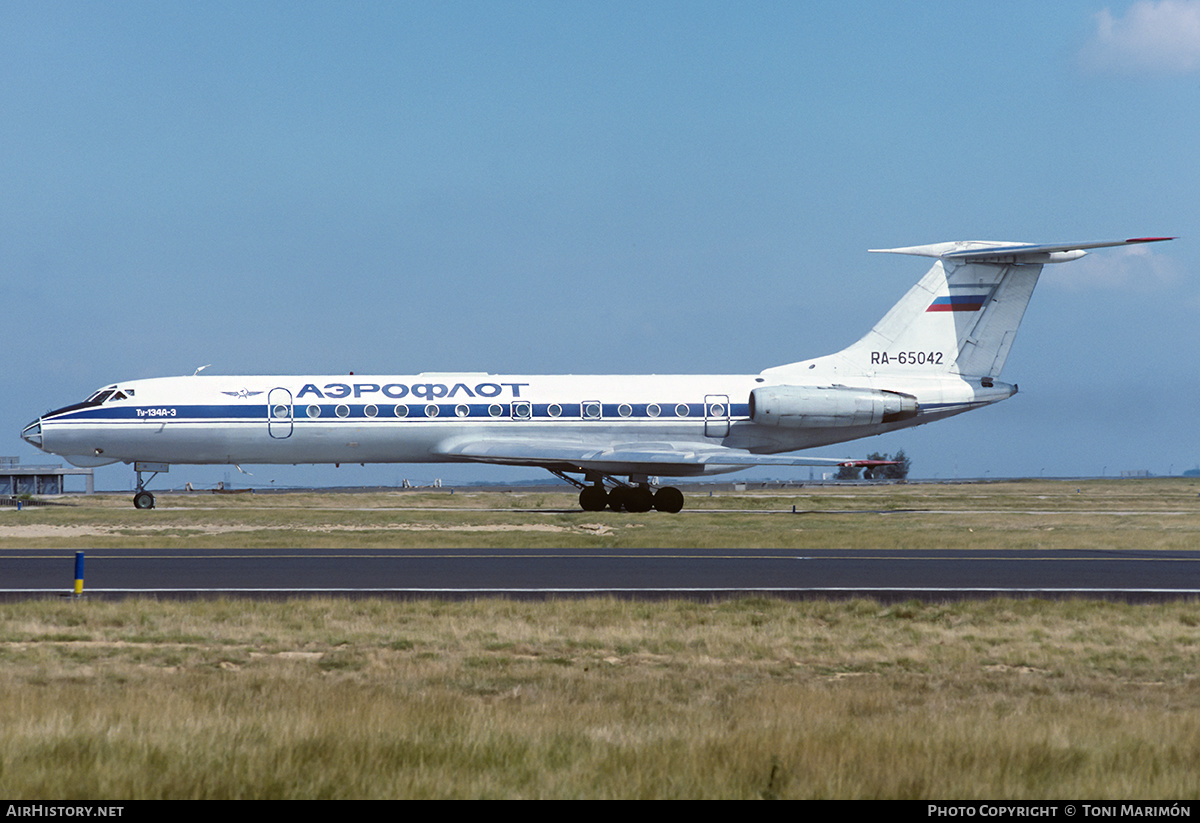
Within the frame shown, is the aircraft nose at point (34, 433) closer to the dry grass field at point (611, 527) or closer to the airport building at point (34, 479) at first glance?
the dry grass field at point (611, 527)

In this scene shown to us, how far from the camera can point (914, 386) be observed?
128ft

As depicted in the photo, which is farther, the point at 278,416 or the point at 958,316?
the point at 958,316

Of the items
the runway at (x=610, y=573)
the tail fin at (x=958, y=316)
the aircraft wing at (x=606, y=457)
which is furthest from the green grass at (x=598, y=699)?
the tail fin at (x=958, y=316)

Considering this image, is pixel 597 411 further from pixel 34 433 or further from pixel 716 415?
pixel 34 433

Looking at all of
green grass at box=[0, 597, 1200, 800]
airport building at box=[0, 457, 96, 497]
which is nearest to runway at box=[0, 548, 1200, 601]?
green grass at box=[0, 597, 1200, 800]

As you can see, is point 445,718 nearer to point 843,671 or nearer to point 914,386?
point 843,671

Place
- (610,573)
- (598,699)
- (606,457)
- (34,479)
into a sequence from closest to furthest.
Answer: (598,699) < (610,573) < (606,457) < (34,479)

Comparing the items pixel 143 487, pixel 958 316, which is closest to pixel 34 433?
pixel 143 487

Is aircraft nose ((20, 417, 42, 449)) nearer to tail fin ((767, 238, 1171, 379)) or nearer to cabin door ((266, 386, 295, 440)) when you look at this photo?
cabin door ((266, 386, 295, 440))

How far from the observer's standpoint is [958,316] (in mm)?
39281

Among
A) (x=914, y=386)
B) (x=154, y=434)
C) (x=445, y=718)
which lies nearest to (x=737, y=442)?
(x=914, y=386)

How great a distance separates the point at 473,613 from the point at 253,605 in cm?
291

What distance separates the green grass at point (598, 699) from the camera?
24.1 ft

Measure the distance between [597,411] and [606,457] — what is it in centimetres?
169
